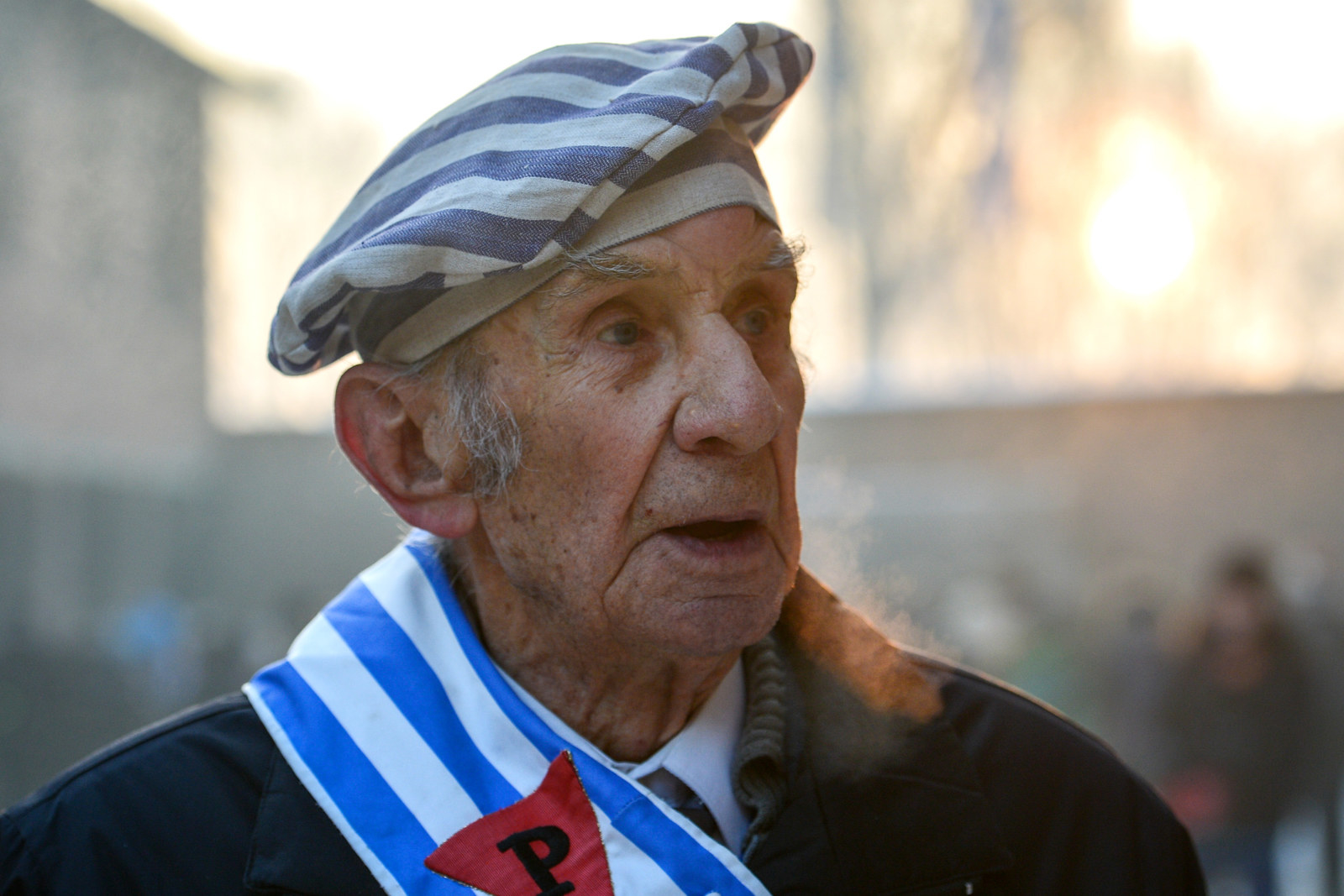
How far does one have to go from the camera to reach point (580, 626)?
1.71 meters

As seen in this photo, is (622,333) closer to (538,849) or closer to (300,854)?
(538,849)

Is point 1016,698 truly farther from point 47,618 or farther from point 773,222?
point 47,618

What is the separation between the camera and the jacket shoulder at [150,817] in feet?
5.31

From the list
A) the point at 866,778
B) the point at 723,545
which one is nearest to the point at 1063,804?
the point at 866,778

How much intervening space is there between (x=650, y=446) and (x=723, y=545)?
7.9 inches

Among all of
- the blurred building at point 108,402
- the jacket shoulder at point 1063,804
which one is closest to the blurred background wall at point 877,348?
the blurred building at point 108,402

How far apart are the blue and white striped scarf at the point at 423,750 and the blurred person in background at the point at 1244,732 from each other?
16.1 ft

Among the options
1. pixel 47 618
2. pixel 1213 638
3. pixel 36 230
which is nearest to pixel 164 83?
pixel 36 230

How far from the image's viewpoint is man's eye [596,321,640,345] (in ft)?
5.53

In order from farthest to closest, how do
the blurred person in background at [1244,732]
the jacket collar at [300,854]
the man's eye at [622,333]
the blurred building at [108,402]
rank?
1. the blurred building at [108,402]
2. the blurred person in background at [1244,732]
3. the man's eye at [622,333]
4. the jacket collar at [300,854]

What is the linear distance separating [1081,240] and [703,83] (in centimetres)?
1222

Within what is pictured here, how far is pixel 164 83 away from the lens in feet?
32.1

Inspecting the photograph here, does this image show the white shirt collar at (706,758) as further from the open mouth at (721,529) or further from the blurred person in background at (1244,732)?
the blurred person in background at (1244,732)

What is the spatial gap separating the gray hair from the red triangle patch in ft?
1.59
